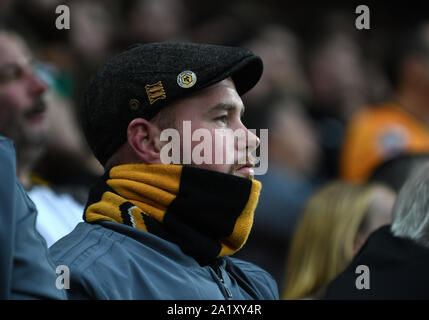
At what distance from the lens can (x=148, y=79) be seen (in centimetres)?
232

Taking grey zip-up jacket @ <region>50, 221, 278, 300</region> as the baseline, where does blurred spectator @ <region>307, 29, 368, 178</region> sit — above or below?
above

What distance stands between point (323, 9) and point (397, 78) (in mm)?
3178

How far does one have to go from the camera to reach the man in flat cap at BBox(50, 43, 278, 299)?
7.20 ft

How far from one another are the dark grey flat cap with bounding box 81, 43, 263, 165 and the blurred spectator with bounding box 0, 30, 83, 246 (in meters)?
1.07

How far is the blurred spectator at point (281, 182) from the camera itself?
15.1ft

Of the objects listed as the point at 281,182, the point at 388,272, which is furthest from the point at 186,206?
the point at 281,182

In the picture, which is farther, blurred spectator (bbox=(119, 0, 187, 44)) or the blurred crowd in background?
blurred spectator (bbox=(119, 0, 187, 44))

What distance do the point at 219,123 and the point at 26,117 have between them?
155 cm

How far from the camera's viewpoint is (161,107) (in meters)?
2.37

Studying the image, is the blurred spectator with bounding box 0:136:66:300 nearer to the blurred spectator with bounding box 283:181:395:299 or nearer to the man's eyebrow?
the man's eyebrow

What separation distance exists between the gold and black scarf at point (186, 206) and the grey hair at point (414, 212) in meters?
0.73

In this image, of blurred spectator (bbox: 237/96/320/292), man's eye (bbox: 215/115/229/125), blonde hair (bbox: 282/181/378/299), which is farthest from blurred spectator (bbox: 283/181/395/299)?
man's eye (bbox: 215/115/229/125)
